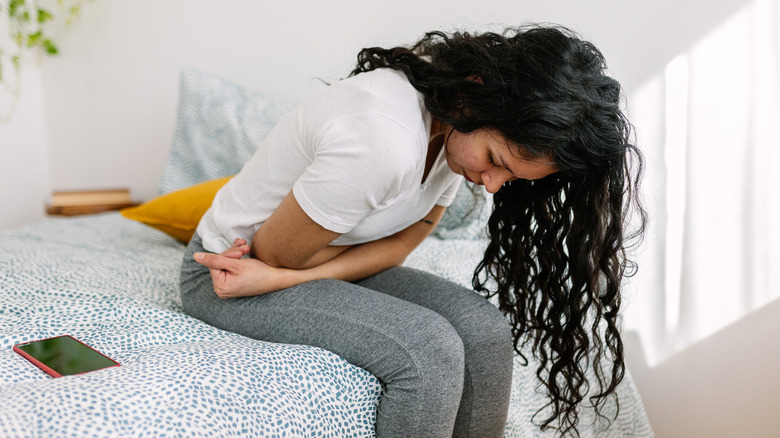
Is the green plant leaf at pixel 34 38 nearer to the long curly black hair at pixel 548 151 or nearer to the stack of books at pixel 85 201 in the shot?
the stack of books at pixel 85 201

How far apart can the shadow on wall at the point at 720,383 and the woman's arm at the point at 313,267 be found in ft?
2.50

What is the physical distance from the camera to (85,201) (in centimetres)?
222

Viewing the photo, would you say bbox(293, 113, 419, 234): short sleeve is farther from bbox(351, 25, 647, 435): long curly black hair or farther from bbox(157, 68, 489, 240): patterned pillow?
bbox(157, 68, 489, 240): patterned pillow

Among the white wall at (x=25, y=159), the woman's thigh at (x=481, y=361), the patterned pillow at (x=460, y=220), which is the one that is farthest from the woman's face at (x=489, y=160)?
the white wall at (x=25, y=159)

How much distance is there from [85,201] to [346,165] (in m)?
1.71

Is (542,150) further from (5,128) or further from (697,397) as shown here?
(5,128)

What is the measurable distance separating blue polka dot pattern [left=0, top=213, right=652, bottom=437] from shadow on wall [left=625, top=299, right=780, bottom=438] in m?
0.25

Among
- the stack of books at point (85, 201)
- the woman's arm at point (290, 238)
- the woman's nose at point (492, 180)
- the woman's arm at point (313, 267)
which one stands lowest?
the stack of books at point (85, 201)

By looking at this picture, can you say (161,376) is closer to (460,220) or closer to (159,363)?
(159,363)

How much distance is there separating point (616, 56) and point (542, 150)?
85 centimetres

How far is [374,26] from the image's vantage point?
6.33 ft

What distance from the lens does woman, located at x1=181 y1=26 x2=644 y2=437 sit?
34.1 inches

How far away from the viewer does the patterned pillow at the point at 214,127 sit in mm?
1876

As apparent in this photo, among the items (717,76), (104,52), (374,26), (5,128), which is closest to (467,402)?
(717,76)
